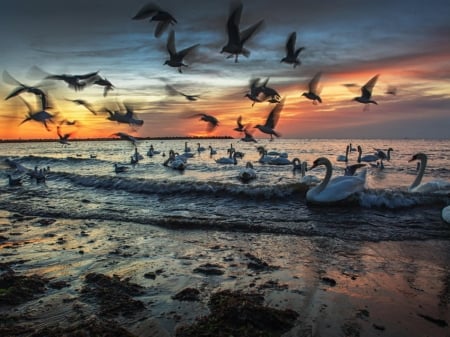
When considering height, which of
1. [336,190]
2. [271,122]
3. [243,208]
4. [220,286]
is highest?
[271,122]

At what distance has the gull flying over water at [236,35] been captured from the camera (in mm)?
7628

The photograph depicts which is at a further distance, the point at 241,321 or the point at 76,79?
the point at 76,79

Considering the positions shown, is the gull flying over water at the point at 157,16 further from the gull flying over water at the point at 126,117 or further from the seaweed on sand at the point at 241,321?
the seaweed on sand at the point at 241,321

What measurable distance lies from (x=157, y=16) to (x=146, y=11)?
27 centimetres

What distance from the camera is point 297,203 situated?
12469 millimetres

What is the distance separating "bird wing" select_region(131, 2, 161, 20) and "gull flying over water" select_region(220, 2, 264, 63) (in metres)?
1.43

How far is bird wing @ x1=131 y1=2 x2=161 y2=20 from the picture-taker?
6906mm

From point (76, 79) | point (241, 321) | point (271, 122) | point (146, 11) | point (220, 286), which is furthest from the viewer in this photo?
point (271, 122)

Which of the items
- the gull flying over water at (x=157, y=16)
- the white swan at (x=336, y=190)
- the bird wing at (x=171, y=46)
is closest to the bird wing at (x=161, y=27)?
the gull flying over water at (x=157, y=16)

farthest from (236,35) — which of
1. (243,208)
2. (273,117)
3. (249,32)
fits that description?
(243,208)

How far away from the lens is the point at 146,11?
22.9 ft

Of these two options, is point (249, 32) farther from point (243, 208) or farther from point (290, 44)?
point (243, 208)

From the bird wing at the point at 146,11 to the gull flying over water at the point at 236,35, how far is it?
1432 millimetres

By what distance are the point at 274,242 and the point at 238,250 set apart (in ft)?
2.94
